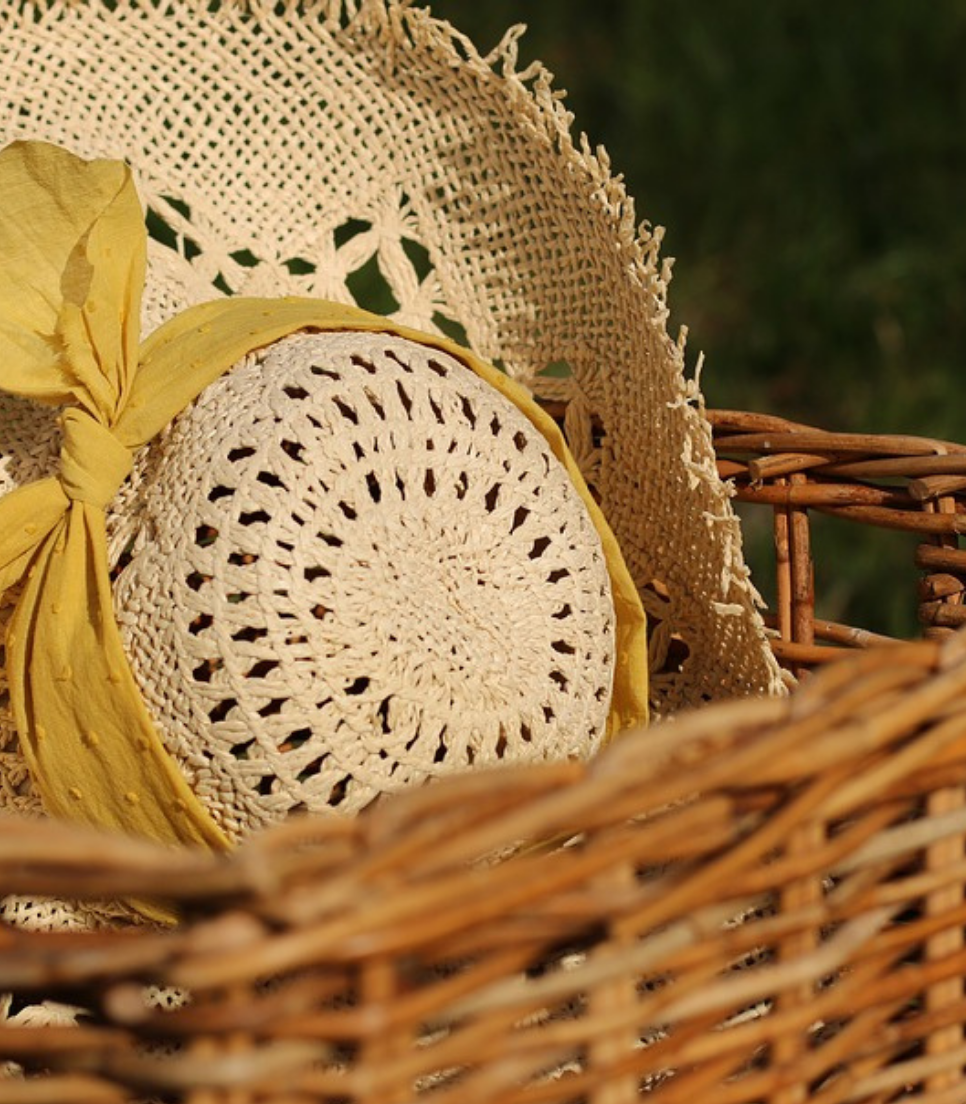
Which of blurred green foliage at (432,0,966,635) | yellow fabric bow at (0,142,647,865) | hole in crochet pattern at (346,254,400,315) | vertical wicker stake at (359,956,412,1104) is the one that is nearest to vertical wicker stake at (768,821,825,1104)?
vertical wicker stake at (359,956,412,1104)

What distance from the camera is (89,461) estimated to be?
71 centimetres

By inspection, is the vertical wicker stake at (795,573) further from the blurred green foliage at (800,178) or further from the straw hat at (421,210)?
the blurred green foliage at (800,178)

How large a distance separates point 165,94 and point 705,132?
4.45ft

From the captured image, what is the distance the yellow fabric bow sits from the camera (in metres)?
0.68

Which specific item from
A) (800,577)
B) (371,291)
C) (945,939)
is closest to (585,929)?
(945,939)

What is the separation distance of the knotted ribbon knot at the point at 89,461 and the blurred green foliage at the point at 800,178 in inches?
44.3

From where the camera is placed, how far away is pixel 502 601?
745mm

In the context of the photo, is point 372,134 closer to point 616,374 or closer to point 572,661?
point 616,374

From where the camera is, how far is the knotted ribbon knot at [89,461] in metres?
0.71

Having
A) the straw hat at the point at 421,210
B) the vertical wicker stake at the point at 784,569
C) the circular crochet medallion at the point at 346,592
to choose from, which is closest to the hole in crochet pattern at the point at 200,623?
the circular crochet medallion at the point at 346,592

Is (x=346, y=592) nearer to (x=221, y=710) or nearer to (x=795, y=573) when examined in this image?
(x=221, y=710)

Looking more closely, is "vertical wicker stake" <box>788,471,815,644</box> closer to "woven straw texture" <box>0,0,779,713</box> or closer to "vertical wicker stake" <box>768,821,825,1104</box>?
"woven straw texture" <box>0,0,779,713</box>

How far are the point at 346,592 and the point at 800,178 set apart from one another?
5.23 ft

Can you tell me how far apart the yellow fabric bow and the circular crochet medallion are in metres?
0.01
